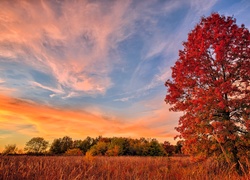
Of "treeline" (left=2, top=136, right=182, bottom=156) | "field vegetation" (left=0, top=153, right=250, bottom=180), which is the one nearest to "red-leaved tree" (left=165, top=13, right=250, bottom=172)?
"field vegetation" (left=0, top=153, right=250, bottom=180)

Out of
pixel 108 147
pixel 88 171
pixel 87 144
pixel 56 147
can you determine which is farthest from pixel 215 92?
pixel 56 147

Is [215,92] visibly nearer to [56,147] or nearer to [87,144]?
[87,144]

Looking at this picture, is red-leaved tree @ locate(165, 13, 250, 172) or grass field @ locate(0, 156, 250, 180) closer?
grass field @ locate(0, 156, 250, 180)

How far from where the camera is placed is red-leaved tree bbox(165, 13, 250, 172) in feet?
36.9

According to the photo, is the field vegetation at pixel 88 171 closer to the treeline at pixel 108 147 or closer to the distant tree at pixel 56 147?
the treeline at pixel 108 147

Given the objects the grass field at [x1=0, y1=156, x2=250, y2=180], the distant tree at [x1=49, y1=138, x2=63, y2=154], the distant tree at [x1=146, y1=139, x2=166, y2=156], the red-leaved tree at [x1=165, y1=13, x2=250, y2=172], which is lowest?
the grass field at [x1=0, y1=156, x2=250, y2=180]

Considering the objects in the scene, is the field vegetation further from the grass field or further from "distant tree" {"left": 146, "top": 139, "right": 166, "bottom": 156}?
"distant tree" {"left": 146, "top": 139, "right": 166, "bottom": 156}

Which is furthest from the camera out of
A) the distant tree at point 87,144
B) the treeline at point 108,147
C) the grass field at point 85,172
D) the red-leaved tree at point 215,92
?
the distant tree at point 87,144

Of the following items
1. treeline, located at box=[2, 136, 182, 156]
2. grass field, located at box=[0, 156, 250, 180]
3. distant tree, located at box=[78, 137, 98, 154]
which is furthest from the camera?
distant tree, located at box=[78, 137, 98, 154]

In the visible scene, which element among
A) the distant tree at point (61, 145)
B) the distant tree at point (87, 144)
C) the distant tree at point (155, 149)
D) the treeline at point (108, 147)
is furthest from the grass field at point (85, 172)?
the distant tree at point (61, 145)

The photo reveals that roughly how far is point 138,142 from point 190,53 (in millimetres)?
64337

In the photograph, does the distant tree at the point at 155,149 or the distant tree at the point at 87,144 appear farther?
the distant tree at the point at 87,144

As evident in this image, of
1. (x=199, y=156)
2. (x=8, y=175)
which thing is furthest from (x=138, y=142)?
(x=8, y=175)

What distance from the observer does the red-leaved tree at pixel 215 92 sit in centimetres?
1124
